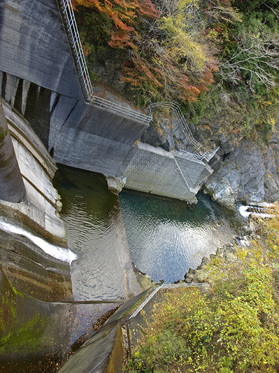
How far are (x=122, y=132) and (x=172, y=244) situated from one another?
8.11m

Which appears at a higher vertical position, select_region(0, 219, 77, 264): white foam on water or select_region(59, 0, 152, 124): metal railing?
select_region(59, 0, 152, 124): metal railing

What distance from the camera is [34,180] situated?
10164 millimetres

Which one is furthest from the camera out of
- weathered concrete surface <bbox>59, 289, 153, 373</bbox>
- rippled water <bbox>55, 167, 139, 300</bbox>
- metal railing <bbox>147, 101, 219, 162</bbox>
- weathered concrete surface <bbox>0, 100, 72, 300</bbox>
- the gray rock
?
the gray rock

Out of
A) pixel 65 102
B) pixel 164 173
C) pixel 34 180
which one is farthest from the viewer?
pixel 164 173

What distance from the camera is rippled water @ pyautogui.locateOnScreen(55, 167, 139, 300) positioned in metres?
9.35

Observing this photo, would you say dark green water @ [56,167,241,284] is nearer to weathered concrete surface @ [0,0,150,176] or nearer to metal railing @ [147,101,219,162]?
weathered concrete surface @ [0,0,150,176]

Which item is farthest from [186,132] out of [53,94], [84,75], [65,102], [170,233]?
[53,94]

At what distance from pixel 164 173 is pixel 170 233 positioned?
4681 millimetres

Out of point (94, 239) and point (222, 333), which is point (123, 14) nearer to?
point (94, 239)

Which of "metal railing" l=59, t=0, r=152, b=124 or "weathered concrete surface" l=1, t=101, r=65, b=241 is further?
"metal railing" l=59, t=0, r=152, b=124

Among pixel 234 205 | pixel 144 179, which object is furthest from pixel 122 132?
pixel 234 205

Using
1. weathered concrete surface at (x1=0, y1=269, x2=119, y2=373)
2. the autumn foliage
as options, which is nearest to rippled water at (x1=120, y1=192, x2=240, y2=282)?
weathered concrete surface at (x1=0, y1=269, x2=119, y2=373)

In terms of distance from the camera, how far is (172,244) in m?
15.5

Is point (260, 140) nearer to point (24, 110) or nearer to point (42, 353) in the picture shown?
point (24, 110)
